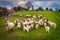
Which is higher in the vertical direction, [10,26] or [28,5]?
[28,5]

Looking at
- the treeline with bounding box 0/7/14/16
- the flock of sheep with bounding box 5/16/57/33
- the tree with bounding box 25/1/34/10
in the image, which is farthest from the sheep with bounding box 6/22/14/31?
the tree with bounding box 25/1/34/10

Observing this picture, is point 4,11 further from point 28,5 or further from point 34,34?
point 34,34

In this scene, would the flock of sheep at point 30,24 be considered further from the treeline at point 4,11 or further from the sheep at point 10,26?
the treeline at point 4,11

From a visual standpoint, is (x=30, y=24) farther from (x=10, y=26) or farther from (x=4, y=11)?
(x=4, y=11)

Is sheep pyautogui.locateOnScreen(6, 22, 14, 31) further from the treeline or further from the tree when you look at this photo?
the tree

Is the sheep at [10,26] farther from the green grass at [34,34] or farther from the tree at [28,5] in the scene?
the tree at [28,5]

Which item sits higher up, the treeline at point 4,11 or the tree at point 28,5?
the tree at point 28,5

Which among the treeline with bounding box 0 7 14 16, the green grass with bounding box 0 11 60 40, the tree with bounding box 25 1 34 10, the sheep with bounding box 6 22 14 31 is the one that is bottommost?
the green grass with bounding box 0 11 60 40

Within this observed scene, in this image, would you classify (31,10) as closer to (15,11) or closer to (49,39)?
(15,11)

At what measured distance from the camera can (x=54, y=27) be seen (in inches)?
89.7

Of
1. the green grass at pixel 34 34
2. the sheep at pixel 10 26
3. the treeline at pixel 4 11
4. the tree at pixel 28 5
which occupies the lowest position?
the green grass at pixel 34 34

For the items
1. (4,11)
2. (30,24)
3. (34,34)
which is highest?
(4,11)

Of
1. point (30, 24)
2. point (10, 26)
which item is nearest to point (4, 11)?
point (10, 26)

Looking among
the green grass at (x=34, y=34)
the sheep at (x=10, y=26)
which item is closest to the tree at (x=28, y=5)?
the green grass at (x=34, y=34)
